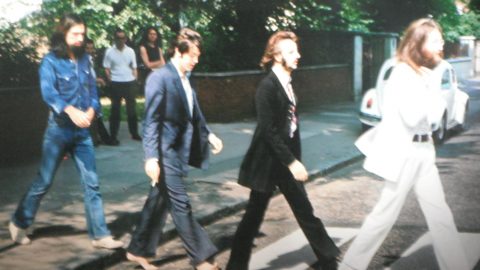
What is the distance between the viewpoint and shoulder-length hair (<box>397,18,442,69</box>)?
12.5ft

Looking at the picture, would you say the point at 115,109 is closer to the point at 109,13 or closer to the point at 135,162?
the point at 135,162

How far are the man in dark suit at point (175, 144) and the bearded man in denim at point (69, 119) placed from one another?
1.96ft

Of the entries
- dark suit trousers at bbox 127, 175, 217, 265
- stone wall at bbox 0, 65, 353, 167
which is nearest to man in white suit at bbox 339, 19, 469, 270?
stone wall at bbox 0, 65, 353, 167

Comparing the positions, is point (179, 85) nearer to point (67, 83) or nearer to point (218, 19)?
point (67, 83)

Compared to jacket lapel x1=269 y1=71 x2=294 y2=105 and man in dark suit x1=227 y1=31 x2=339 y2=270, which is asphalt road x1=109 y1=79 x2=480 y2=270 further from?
jacket lapel x1=269 y1=71 x2=294 y2=105

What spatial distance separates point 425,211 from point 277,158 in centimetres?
103

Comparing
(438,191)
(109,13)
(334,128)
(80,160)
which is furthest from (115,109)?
(109,13)

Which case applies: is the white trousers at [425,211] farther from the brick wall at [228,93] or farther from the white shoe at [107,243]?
the brick wall at [228,93]

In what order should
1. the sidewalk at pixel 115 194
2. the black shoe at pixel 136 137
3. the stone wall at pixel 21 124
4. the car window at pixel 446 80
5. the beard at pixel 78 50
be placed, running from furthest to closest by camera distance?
1. the car window at pixel 446 80
2. the black shoe at pixel 136 137
3. the stone wall at pixel 21 124
4. the sidewalk at pixel 115 194
5. the beard at pixel 78 50

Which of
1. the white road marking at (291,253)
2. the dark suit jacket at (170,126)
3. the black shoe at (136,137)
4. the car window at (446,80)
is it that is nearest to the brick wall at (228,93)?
the black shoe at (136,137)

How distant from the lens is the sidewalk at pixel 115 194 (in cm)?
476

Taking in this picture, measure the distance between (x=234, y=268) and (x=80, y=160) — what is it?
59.5 inches

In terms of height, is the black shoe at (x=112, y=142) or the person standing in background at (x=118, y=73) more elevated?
the person standing in background at (x=118, y=73)

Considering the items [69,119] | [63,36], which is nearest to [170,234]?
[69,119]
